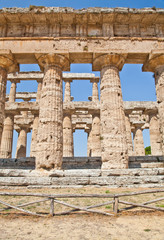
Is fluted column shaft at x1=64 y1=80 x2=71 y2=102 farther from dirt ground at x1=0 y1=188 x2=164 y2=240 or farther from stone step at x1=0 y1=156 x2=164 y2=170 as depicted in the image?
dirt ground at x1=0 y1=188 x2=164 y2=240

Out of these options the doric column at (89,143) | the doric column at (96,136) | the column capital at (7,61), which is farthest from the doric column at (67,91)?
the column capital at (7,61)

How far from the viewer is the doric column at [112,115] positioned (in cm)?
930

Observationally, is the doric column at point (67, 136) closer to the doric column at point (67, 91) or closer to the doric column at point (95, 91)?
the doric column at point (67, 91)

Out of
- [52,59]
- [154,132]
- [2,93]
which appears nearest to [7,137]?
[2,93]

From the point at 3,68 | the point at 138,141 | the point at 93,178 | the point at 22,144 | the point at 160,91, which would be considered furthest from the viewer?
the point at 138,141

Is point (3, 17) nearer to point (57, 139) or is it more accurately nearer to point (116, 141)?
point (57, 139)

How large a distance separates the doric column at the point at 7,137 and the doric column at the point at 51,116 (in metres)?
9.30

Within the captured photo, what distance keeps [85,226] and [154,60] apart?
10.2 metres

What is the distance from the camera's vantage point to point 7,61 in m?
11.3

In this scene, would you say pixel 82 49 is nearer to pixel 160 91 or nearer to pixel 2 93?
pixel 160 91

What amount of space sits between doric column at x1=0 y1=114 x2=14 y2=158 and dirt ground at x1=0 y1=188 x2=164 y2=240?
45.2ft

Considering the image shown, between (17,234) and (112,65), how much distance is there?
32.1 ft

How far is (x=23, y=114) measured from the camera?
23.3 meters

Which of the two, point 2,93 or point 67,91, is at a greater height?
point 67,91
